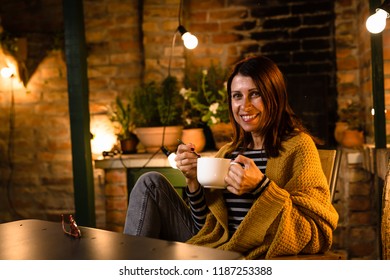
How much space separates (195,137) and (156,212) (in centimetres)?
134

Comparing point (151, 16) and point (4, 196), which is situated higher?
point (151, 16)

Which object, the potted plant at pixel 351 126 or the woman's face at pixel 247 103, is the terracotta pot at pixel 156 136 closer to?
the potted plant at pixel 351 126

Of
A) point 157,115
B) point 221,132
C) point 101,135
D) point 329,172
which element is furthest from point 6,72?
point 329,172

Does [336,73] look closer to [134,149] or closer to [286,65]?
[286,65]

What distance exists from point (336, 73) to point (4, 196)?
2421 millimetres

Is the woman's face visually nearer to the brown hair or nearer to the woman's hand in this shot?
the brown hair

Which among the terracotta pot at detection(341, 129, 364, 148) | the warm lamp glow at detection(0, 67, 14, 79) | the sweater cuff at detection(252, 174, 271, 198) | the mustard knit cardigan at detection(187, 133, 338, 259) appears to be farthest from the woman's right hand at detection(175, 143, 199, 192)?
the warm lamp glow at detection(0, 67, 14, 79)

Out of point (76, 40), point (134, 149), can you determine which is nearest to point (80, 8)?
point (76, 40)

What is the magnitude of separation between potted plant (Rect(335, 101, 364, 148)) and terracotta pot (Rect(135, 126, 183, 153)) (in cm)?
95

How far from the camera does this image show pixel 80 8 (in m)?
2.53

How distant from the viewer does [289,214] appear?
130 centimetres

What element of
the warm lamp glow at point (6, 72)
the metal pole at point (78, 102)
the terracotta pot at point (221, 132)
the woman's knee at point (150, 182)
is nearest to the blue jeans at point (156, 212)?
the woman's knee at point (150, 182)

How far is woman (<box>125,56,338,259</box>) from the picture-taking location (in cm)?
131

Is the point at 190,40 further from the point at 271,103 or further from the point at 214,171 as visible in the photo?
the point at 214,171
